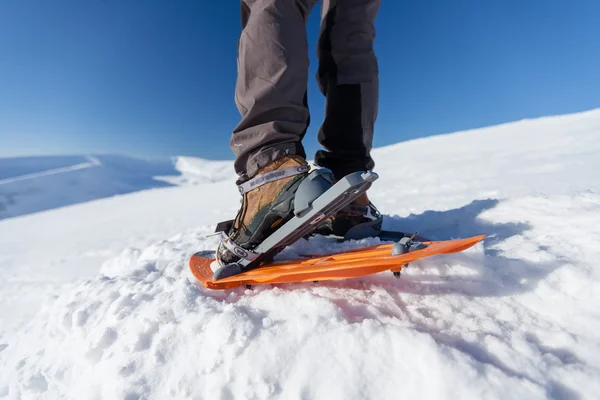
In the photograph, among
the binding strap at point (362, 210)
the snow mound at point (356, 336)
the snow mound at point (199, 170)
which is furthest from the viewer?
the snow mound at point (199, 170)

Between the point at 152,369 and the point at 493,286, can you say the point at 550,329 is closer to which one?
the point at 493,286

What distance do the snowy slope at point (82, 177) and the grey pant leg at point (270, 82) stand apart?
9.14m

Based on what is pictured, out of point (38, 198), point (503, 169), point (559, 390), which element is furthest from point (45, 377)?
point (38, 198)

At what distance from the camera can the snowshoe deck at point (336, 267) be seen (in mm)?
707

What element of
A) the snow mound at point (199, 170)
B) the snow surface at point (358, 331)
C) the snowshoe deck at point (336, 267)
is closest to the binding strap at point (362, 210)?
the snow surface at point (358, 331)

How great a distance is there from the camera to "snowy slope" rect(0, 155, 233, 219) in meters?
9.73

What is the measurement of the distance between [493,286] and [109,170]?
55.2ft

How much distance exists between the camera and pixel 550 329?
61 cm

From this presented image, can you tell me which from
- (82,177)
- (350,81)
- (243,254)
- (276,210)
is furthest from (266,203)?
(82,177)

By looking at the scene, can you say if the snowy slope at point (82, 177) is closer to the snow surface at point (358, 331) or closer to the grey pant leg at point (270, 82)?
the snow surface at point (358, 331)

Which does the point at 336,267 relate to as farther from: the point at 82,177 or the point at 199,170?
the point at 199,170

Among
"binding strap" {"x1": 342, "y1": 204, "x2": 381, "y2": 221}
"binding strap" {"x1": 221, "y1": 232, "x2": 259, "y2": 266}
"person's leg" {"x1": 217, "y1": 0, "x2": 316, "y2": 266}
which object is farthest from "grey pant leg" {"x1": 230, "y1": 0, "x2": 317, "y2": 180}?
"binding strap" {"x1": 342, "y1": 204, "x2": 381, "y2": 221}

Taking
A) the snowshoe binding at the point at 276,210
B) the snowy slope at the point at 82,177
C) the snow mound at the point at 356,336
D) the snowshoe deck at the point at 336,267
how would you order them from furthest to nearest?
the snowy slope at the point at 82,177, the snowshoe binding at the point at 276,210, the snowshoe deck at the point at 336,267, the snow mound at the point at 356,336

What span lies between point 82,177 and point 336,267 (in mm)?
14611
